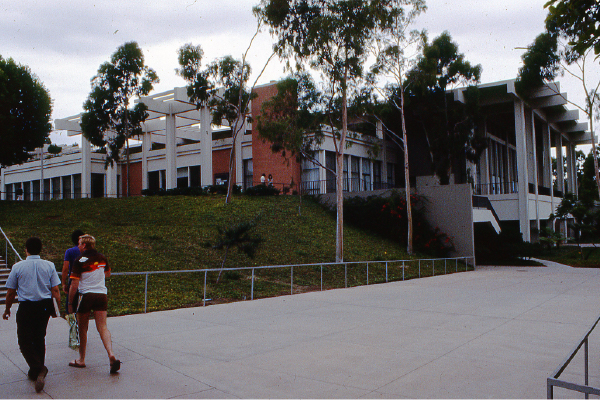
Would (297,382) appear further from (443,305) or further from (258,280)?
(258,280)

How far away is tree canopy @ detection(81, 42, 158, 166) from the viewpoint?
3347cm

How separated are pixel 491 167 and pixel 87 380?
129 ft

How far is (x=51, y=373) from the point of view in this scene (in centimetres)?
524

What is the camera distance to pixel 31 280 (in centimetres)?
498

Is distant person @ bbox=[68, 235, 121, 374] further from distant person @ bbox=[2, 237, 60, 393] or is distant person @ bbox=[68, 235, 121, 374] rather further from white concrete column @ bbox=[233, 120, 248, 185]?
white concrete column @ bbox=[233, 120, 248, 185]

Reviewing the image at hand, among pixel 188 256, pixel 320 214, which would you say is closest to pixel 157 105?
pixel 320 214

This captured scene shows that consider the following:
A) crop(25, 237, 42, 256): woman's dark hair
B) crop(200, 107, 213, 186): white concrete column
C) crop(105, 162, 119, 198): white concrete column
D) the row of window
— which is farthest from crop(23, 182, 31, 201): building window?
crop(25, 237, 42, 256): woman's dark hair

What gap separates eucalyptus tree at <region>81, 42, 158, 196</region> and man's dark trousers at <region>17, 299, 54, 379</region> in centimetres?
2985

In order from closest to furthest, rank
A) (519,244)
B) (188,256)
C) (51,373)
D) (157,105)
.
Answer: (51,373) → (188,256) → (519,244) → (157,105)

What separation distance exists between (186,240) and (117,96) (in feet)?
63.8

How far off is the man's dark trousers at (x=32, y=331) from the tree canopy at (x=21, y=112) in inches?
903

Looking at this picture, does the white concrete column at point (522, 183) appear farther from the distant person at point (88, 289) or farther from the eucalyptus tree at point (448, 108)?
the distant person at point (88, 289)

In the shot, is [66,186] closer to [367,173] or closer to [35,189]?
[35,189]

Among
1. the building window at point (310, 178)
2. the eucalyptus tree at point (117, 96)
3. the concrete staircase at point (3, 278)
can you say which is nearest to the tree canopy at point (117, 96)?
the eucalyptus tree at point (117, 96)
